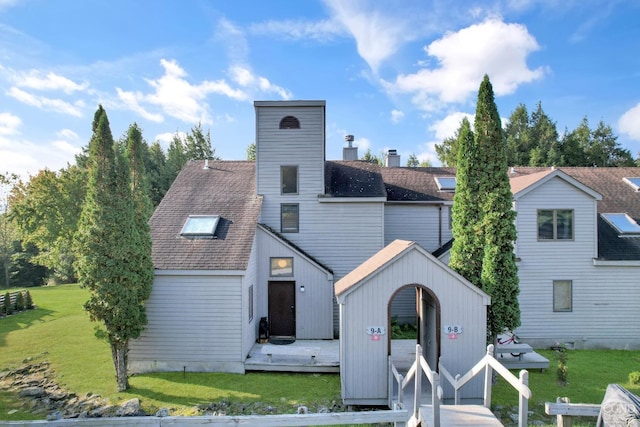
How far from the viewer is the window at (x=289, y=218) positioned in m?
15.2

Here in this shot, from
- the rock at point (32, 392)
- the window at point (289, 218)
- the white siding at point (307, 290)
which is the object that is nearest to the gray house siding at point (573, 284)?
the white siding at point (307, 290)

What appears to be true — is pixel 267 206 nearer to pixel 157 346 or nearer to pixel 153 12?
pixel 157 346

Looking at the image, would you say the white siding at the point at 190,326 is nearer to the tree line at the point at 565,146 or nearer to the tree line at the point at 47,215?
the tree line at the point at 47,215

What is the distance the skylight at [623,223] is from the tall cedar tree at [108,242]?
59.5 ft

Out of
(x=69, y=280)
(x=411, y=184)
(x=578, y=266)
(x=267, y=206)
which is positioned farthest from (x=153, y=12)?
(x=69, y=280)

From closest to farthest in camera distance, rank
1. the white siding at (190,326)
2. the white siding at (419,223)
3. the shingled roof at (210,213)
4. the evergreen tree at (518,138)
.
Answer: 1. the white siding at (190,326)
2. the shingled roof at (210,213)
3. the white siding at (419,223)
4. the evergreen tree at (518,138)

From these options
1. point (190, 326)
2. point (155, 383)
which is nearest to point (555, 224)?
point (190, 326)

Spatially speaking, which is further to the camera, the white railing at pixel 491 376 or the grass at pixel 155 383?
the grass at pixel 155 383

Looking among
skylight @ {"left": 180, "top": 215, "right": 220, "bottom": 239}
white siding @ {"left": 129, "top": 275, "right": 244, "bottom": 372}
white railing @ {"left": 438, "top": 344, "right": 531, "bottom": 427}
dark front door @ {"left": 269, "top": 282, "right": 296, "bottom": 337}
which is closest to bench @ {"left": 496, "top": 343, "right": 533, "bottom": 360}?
white railing @ {"left": 438, "top": 344, "right": 531, "bottom": 427}

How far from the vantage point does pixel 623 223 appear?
15.0 meters

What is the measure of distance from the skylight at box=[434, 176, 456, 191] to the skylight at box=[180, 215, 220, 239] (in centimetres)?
1060

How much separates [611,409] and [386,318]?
4.80m

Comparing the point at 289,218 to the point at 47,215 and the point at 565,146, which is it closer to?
the point at 47,215

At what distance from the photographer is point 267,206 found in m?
15.2
